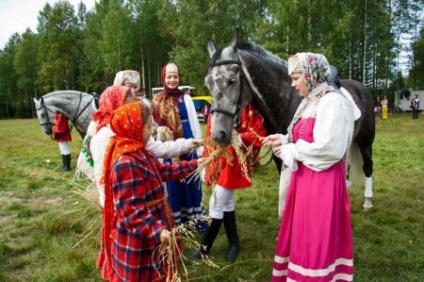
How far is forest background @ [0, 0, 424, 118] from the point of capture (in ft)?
63.2

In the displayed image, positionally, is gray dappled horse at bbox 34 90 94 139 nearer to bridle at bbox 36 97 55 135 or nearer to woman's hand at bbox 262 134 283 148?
bridle at bbox 36 97 55 135

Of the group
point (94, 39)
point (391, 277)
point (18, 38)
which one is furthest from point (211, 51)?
point (18, 38)

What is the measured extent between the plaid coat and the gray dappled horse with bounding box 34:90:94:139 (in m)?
5.92

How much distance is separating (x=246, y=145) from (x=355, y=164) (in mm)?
3030

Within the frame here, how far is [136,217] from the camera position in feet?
7.04

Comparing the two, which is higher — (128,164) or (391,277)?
(128,164)

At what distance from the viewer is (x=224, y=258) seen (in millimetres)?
3916

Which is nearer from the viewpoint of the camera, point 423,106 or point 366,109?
point 366,109

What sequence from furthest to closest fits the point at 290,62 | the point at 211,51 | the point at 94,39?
the point at 94,39, the point at 211,51, the point at 290,62

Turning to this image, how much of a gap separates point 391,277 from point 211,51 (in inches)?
106

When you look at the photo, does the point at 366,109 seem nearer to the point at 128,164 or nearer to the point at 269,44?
the point at 128,164

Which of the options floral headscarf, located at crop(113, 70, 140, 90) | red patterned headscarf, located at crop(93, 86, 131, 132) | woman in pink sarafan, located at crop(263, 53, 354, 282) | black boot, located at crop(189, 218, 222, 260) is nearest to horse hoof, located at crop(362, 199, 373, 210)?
black boot, located at crop(189, 218, 222, 260)

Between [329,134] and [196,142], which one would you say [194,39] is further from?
[329,134]

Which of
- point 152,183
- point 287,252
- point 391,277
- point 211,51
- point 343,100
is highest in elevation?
point 211,51
